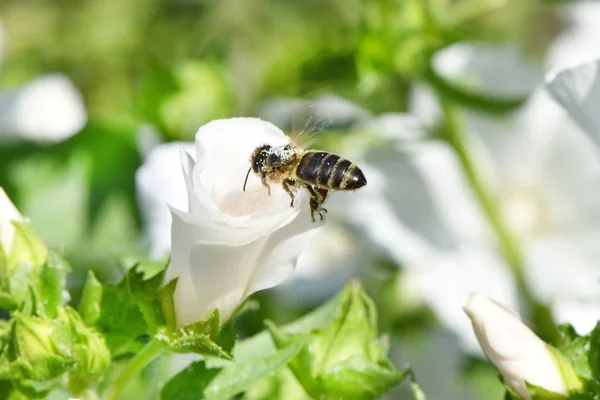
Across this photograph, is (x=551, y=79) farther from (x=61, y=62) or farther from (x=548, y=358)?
(x=61, y=62)

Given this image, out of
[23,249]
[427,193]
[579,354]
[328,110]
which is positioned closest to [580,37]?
[427,193]

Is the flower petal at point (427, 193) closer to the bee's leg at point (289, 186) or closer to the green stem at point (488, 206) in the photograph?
the green stem at point (488, 206)

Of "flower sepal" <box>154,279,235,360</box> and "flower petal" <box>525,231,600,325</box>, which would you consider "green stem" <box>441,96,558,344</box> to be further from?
"flower sepal" <box>154,279,235,360</box>

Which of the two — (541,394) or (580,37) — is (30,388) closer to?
(541,394)

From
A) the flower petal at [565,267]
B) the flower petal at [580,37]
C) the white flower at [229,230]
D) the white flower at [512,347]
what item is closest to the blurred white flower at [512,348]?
the white flower at [512,347]

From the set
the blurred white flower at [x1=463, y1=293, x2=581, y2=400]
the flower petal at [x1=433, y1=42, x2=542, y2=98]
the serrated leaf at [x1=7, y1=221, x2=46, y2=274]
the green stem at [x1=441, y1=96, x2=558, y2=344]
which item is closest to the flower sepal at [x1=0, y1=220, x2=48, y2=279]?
the serrated leaf at [x1=7, y1=221, x2=46, y2=274]

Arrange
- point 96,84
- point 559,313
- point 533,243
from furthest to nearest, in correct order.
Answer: point 96,84 → point 533,243 → point 559,313

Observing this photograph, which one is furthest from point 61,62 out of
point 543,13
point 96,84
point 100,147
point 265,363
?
point 265,363
